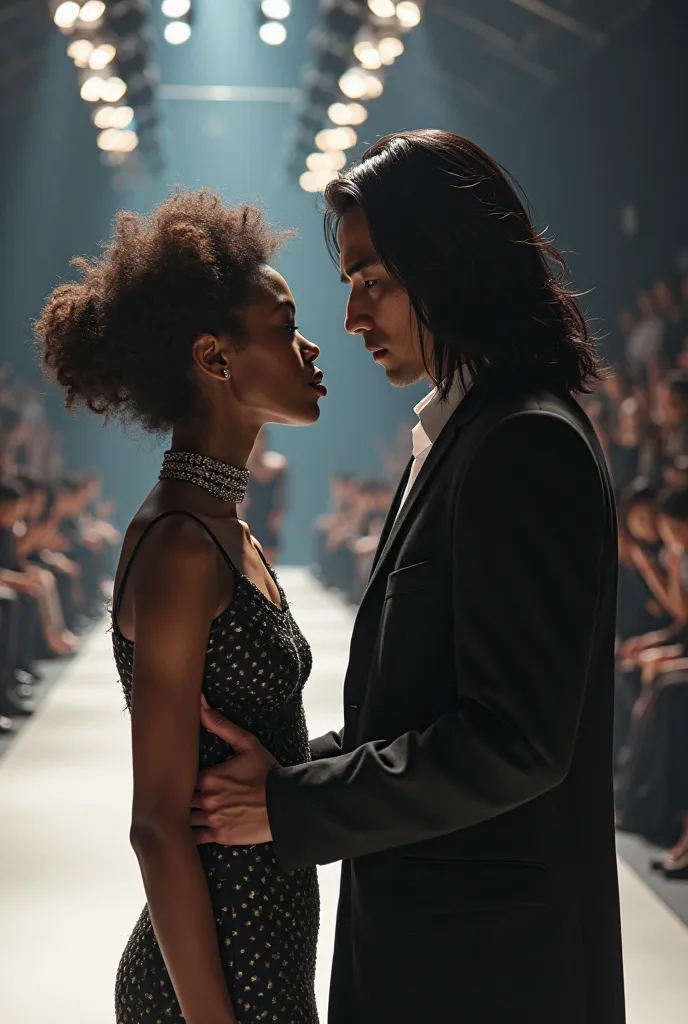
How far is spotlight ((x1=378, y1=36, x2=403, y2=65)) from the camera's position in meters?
6.82

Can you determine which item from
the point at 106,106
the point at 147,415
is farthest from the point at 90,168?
the point at 147,415

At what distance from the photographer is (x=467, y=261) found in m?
1.19

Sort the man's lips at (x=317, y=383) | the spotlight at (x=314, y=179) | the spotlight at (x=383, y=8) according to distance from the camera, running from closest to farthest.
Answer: the man's lips at (x=317, y=383) → the spotlight at (x=383, y=8) → the spotlight at (x=314, y=179)

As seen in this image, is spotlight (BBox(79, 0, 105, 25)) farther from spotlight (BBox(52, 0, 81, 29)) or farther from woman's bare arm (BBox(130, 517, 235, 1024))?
woman's bare arm (BBox(130, 517, 235, 1024))

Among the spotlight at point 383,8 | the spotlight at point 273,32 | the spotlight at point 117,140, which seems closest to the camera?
the spotlight at point 383,8

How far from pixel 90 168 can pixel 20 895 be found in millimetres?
6301

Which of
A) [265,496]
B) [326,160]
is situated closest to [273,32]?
[326,160]

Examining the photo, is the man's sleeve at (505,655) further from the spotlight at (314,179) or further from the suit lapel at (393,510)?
the spotlight at (314,179)

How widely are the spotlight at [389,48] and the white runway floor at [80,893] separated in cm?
353

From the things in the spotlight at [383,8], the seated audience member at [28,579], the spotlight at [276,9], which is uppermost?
the spotlight at [383,8]

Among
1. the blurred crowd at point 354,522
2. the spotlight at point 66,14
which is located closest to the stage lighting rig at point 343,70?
the spotlight at point 66,14

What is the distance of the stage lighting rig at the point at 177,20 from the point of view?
6.42 meters

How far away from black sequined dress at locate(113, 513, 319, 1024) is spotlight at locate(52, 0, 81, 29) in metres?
5.72

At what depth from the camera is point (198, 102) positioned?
7457 millimetres
